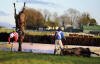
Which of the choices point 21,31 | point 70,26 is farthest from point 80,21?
point 21,31

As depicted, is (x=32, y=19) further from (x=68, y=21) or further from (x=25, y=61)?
(x=25, y=61)

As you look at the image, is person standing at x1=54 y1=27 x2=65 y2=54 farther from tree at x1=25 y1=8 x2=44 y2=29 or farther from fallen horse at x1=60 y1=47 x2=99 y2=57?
tree at x1=25 y1=8 x2=44 y2=29

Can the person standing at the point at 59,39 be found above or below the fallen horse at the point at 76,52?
above

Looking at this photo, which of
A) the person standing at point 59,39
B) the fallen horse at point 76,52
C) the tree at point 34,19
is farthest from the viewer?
the tree at point 34,19

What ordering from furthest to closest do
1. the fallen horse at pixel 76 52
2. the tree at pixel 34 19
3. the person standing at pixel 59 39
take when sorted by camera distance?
1. the tree at pixel 34 19
2. the person standing at pixel 59 39
3. the fallen horse at pixel 76 52

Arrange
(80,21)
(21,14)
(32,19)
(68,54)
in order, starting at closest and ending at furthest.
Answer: (68,54)
(21,14)
(32,19)
(80,21)

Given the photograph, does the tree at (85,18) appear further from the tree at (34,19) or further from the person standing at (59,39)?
the person standing at (59,39)

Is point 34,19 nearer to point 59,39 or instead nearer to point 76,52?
point 59,39

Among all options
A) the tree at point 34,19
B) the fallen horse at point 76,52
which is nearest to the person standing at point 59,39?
the fallen horse at point 76,52

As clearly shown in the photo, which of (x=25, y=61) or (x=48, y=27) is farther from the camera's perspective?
(x=48, y=27)

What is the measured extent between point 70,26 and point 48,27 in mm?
7747

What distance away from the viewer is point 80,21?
118875 millimetres

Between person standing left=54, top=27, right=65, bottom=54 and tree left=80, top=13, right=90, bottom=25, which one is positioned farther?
tree left=80, top=13, right=90, bottom=25

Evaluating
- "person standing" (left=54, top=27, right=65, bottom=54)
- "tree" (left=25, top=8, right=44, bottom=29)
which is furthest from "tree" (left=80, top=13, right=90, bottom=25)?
"person standing" (left=54, top=27, right=65, bottom=54)
